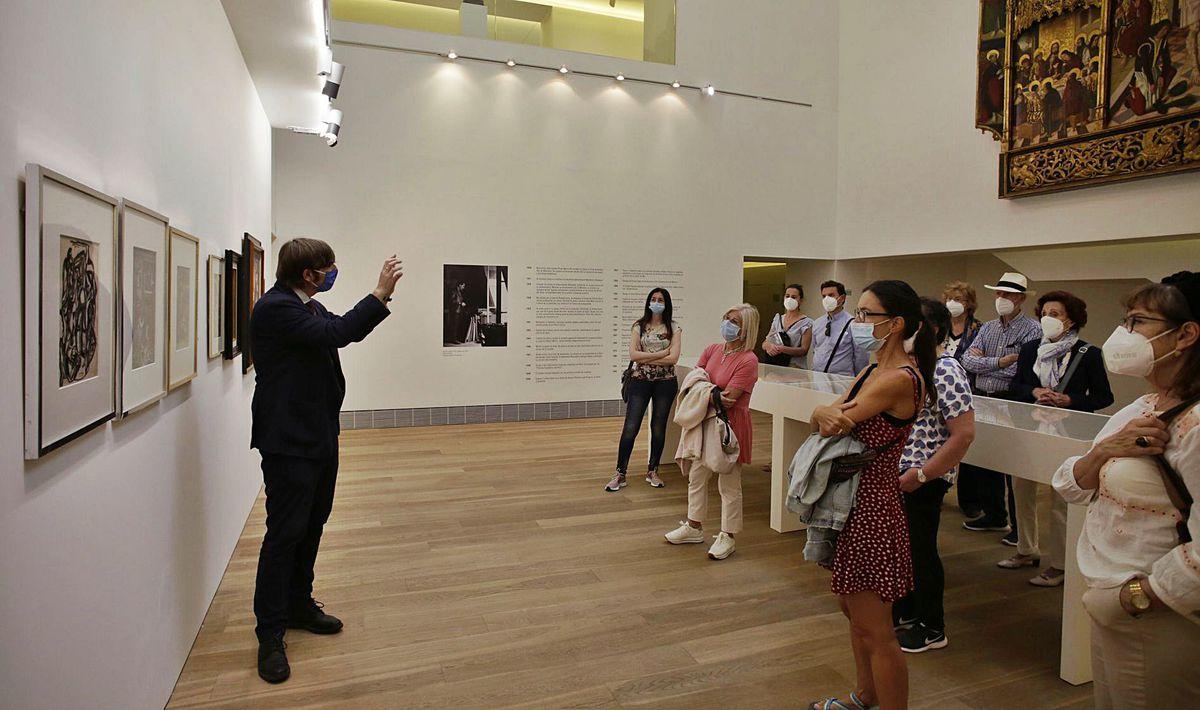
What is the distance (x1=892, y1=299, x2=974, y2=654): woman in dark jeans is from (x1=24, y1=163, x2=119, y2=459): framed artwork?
340 cm

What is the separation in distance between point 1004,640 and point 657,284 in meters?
8.11

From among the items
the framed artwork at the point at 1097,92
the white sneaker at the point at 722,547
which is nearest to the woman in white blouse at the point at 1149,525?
the white sneaker at the point at 722,547

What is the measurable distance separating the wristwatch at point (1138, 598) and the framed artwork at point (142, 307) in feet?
10.2

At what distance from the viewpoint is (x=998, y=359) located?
5.75 m

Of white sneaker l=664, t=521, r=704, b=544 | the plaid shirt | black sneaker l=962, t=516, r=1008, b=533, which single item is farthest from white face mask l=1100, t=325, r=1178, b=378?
black sneaker l=962, t=516, r=1008, b=533

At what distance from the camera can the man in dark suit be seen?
326cm

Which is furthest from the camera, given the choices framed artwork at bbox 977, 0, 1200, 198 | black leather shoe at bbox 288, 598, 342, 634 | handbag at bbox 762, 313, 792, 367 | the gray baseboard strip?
the gray baseboard strip

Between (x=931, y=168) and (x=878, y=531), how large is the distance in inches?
369

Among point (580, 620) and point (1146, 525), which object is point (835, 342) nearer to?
point (580, 620)

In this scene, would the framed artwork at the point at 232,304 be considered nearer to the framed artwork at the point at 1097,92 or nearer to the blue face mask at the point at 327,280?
the blue face mask at the point at 327,280

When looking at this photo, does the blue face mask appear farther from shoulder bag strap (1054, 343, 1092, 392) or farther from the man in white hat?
the man in white hat

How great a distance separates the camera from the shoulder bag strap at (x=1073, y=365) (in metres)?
4.84

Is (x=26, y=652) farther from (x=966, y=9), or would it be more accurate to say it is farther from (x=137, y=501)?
(x=966, y=9)

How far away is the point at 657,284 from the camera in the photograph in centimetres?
1132
